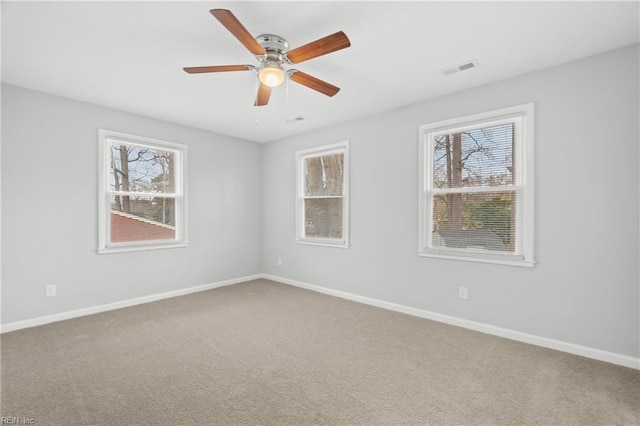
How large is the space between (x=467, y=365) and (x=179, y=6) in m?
3.35

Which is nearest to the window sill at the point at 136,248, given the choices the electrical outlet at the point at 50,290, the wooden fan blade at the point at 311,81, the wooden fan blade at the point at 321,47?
the electrical outlet at the point at 50,290

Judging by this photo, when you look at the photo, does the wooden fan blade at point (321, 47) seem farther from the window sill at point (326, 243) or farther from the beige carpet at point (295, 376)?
the window sill at point (326, 243)

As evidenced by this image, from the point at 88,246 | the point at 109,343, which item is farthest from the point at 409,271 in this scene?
the point at 88,246

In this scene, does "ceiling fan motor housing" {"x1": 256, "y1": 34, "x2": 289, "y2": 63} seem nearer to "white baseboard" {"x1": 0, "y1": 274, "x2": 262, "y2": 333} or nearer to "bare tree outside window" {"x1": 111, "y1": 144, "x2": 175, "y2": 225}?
"bare tree outside window" {"x1": 111, "y1": 144, "x2": 175, "y2": 225}

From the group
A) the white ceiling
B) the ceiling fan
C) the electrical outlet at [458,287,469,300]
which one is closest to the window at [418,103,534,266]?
the electrical outlet at [458,287,469,300]

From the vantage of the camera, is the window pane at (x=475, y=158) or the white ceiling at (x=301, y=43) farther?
the window pane at (x=475, y=158)

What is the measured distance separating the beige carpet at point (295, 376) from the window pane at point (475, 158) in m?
1.60

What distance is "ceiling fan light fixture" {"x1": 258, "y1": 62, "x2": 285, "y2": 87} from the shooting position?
7.49 ft

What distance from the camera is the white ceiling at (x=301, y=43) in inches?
80.6

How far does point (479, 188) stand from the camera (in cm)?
329

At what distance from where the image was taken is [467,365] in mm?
2502

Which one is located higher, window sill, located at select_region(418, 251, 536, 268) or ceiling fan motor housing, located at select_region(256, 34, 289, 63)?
ceiling fan motor housing, located at select_region(256, 34, 289, 63)

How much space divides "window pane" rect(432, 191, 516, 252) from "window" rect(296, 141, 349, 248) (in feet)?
Result: 4.36

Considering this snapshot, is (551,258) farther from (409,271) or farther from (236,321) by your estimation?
(236,321)
